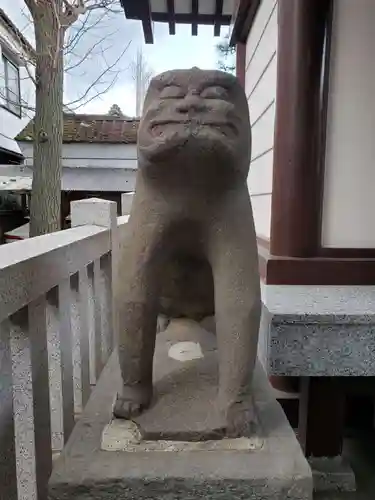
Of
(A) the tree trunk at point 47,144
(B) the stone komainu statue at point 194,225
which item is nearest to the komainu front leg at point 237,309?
(B) the stone komainu statue at point 194,225

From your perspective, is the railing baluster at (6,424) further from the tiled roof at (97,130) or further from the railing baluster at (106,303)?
the tiled roof at (97,130)

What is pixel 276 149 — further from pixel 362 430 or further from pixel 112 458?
pixel 362 430

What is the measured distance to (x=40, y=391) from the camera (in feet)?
3.48

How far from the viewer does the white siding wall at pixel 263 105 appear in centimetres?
191

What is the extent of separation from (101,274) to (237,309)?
46.2 inches

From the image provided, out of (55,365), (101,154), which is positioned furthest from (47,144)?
(55,365)

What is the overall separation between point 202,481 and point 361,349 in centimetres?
68

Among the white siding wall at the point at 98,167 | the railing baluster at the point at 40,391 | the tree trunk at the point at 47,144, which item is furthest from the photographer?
the white siding wall at the point at 98,167

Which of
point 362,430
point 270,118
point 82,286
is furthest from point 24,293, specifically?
point 362,430

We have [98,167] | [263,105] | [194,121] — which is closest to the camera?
[194,121]

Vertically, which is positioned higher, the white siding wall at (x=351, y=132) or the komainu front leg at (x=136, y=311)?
the white siding wall at (x=351, y=132)

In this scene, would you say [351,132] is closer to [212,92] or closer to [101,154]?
[212,92]

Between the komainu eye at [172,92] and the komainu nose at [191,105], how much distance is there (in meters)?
0.02

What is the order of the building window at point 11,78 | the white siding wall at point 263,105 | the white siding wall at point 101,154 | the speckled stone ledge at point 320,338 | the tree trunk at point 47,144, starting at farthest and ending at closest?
the building window at point 11,78 < the white siding wall at point 101,154 < the tree trunk at point 47,144 < the white siding wall at point 263,105 < the speckled stone ledge at point 320,338
